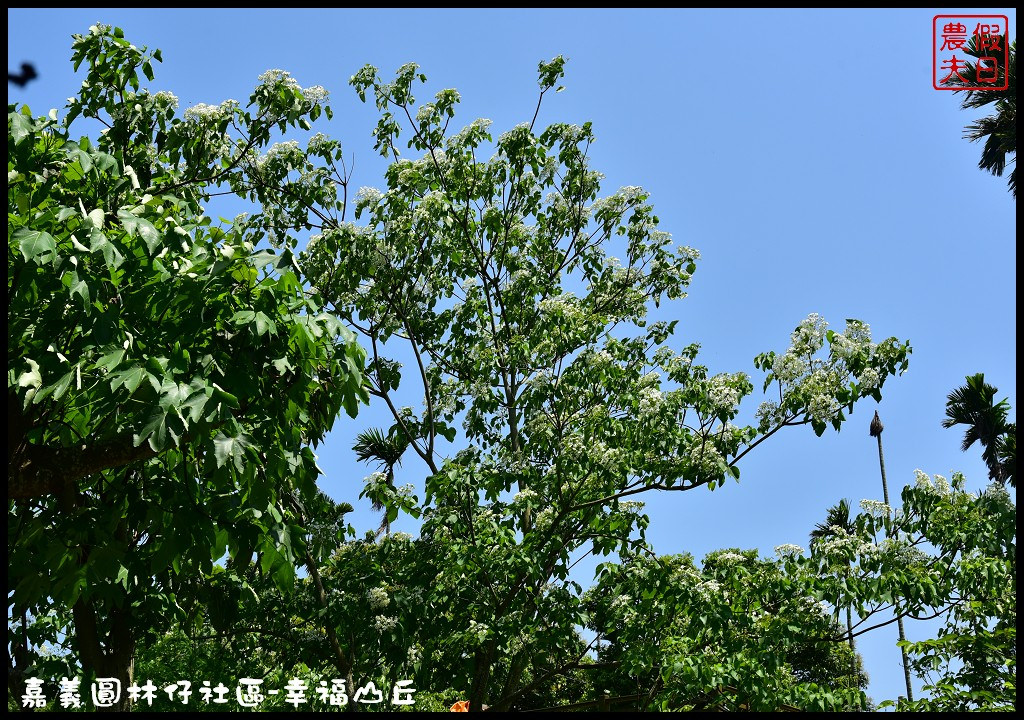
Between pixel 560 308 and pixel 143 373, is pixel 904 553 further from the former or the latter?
pixel 143 373

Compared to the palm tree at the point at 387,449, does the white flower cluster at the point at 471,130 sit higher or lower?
higher

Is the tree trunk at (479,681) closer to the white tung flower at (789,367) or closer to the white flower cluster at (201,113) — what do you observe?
the white tung flower at (789,367)

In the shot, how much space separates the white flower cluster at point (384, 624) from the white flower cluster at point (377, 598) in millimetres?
181

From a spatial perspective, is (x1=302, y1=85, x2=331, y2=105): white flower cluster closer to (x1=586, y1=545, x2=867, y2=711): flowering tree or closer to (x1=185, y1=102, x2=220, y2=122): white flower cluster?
(x1=185, y1=102, x2=220, y2=122): white flower cluster

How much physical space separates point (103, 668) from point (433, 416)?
4532 millimetres

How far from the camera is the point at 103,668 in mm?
7000

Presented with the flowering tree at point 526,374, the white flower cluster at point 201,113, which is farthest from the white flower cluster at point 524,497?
the white flower cluster at point 201,113

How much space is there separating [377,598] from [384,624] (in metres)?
0.28

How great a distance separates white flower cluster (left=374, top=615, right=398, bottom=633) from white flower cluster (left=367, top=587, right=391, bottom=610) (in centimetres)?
18

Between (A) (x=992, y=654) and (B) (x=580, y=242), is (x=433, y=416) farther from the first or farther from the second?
(A) (x=992, y=654)

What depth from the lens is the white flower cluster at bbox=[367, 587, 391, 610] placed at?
8680mm

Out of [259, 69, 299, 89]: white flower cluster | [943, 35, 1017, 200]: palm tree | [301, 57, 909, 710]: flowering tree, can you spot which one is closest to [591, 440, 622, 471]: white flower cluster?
[301, 57, 909, 710]: flowering tree

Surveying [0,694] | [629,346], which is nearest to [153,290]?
[0,694]

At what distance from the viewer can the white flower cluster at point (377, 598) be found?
28.5ft
